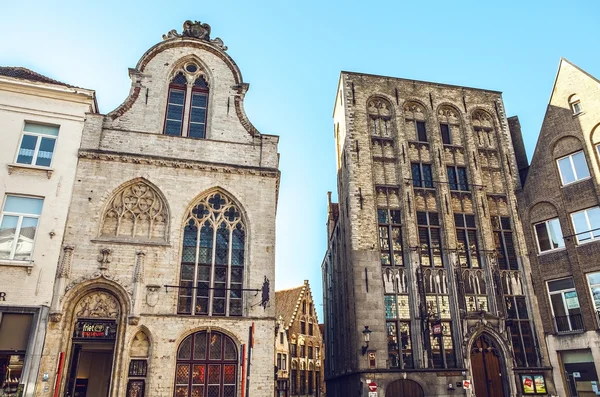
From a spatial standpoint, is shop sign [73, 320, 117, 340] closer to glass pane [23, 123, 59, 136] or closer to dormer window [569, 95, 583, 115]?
glass pane [23, 123, 59, 136]

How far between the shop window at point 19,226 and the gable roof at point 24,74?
4766 mm

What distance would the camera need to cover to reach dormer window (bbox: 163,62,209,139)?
17406 mm

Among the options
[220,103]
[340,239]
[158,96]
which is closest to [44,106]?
[158,96]

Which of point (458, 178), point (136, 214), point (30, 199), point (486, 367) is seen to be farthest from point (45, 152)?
point (486, 367)

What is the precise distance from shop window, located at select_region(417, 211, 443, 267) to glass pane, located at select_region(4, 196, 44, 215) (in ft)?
50.8

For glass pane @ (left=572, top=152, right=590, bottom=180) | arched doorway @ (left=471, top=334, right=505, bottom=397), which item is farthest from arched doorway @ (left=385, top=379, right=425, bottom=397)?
→ glass pane @ (left=572, top=152, right=590, bottom=180)

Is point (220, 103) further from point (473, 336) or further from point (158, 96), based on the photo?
point (473, 336)

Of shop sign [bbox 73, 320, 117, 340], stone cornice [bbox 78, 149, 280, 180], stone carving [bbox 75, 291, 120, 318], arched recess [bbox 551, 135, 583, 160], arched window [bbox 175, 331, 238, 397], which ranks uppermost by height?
arched recess [bbox 551, 135, 583, 160]

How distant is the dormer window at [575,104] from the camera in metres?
20.3

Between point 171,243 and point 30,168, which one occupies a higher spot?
point 30,168

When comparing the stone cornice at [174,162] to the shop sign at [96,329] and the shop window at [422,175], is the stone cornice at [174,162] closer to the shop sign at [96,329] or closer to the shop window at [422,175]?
the shop sign at [96,329]

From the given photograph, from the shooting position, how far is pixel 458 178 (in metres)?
21.5

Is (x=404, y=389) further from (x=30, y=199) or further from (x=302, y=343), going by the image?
(x=302, y=343)

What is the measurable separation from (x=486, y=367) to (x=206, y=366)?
11659 millimetres
